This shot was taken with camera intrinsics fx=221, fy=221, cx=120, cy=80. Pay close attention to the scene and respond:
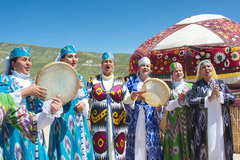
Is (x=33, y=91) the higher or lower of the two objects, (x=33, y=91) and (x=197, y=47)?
the lower

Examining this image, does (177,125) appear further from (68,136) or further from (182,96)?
(68,136)

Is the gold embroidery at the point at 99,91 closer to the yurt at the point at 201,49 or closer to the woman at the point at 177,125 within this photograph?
the woman at the point at 177,125

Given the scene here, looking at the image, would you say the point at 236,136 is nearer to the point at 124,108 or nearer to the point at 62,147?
the point at 124,108

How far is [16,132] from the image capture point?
1932 millimetres

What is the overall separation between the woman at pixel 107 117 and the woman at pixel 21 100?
124 centimetres

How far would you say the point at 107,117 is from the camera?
334 cm

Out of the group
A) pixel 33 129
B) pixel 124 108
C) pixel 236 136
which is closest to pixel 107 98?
pixel 124 108

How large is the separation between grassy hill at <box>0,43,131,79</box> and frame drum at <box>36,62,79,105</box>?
3465 cm

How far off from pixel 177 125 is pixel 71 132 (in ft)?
5.31

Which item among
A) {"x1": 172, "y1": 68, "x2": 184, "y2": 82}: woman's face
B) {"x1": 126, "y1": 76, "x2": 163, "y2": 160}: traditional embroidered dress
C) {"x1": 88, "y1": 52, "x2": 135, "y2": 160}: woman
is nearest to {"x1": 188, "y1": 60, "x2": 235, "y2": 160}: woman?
{"x1": 172, "y1": 68, "x2": 184, "y2": 82}: woman's face

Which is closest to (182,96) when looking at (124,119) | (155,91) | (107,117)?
(155,91)

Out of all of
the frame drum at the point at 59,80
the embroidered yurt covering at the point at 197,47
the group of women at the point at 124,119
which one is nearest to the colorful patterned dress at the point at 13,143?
the group of women at the point at 124,119

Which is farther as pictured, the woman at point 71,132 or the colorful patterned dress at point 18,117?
the woman at point 71,132

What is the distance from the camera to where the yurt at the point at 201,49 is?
541cm
